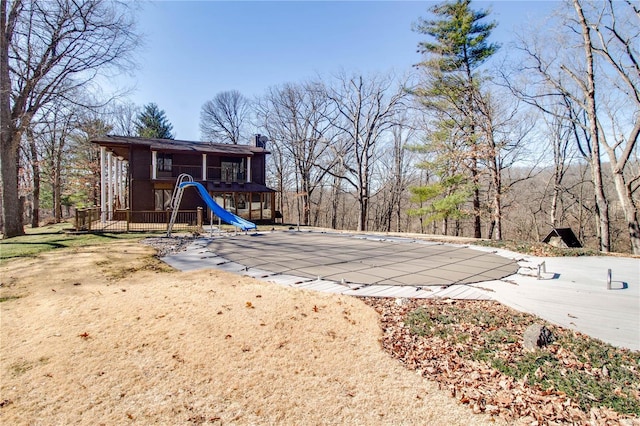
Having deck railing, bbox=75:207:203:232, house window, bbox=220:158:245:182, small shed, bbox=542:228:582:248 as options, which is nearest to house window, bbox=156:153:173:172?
house window, bbox=220:158:245:182

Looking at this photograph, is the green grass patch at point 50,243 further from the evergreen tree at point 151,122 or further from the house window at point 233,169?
the evergreen tree at point 151,122

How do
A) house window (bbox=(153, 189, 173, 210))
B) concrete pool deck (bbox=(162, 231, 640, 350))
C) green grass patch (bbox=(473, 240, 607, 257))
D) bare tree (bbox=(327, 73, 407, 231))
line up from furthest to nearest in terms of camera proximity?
bare tree (bbox=(327, 73, 407, 231)) < house window (bbox=(153, 189, 173, 210)) < green grass patch (bbox=(473, 240, 607, 257)) < concrete pool deck (bbox=(162, 231, 640, 350))

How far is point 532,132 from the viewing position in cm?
2014

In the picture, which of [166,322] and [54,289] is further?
[54,289]

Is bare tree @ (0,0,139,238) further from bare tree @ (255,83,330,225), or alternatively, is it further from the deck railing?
bare tree @ (255,83,330,225)

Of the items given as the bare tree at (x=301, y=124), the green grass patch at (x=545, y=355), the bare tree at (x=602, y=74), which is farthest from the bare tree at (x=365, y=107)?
the green grass patch at (x=545, y=355)

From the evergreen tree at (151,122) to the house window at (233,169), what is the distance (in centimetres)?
1345

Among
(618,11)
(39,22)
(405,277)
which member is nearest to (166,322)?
(405,277)

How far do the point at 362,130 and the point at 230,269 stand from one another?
19.7 meters

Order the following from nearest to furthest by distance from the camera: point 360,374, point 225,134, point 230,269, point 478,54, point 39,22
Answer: point 360,374 → point 230,269 → point 39,22 → point 478,54 → point 225,134

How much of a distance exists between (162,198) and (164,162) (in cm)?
244

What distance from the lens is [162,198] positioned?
20359 millimetres

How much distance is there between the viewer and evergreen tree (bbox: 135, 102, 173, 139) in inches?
1262

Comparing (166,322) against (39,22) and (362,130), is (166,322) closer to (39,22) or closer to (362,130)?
(39,22)
